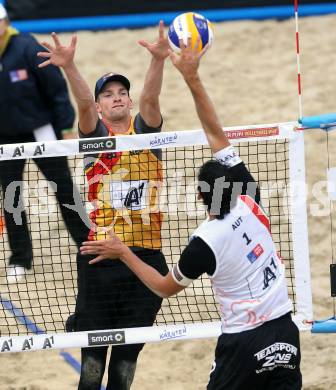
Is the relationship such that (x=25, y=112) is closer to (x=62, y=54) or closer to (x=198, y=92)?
(x=62, y=54)

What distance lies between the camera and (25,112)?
914cm

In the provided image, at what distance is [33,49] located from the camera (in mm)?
9172

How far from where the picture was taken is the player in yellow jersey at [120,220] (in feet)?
20.8

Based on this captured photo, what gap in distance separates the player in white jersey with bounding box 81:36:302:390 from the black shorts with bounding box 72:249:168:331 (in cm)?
82

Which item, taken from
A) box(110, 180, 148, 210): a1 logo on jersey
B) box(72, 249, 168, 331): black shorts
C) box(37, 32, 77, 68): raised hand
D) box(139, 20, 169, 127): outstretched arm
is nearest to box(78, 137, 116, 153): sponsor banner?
box(110, 180, 148, 210): a1 logo on jersey

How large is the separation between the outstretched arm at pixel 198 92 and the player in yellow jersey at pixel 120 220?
0.83m

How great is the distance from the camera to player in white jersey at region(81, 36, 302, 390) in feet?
17.1

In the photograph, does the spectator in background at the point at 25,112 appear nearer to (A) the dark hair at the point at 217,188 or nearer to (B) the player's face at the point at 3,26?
(B) the player's face at the point at 3,26

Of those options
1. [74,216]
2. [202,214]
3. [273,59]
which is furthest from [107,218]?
[273,59]

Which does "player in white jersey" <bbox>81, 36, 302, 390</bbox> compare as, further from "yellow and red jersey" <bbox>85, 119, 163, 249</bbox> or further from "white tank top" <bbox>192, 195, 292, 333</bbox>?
"yellow and red jersey" <bbox>85, 119, 163, 249</bbox>

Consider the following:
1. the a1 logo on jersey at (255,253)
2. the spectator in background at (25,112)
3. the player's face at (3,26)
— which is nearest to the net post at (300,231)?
the a1 logo on jersey at (255,253)

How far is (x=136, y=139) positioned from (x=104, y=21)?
8632mm

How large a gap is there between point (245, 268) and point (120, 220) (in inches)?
52.3

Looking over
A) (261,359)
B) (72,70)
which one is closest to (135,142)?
(72,70)
